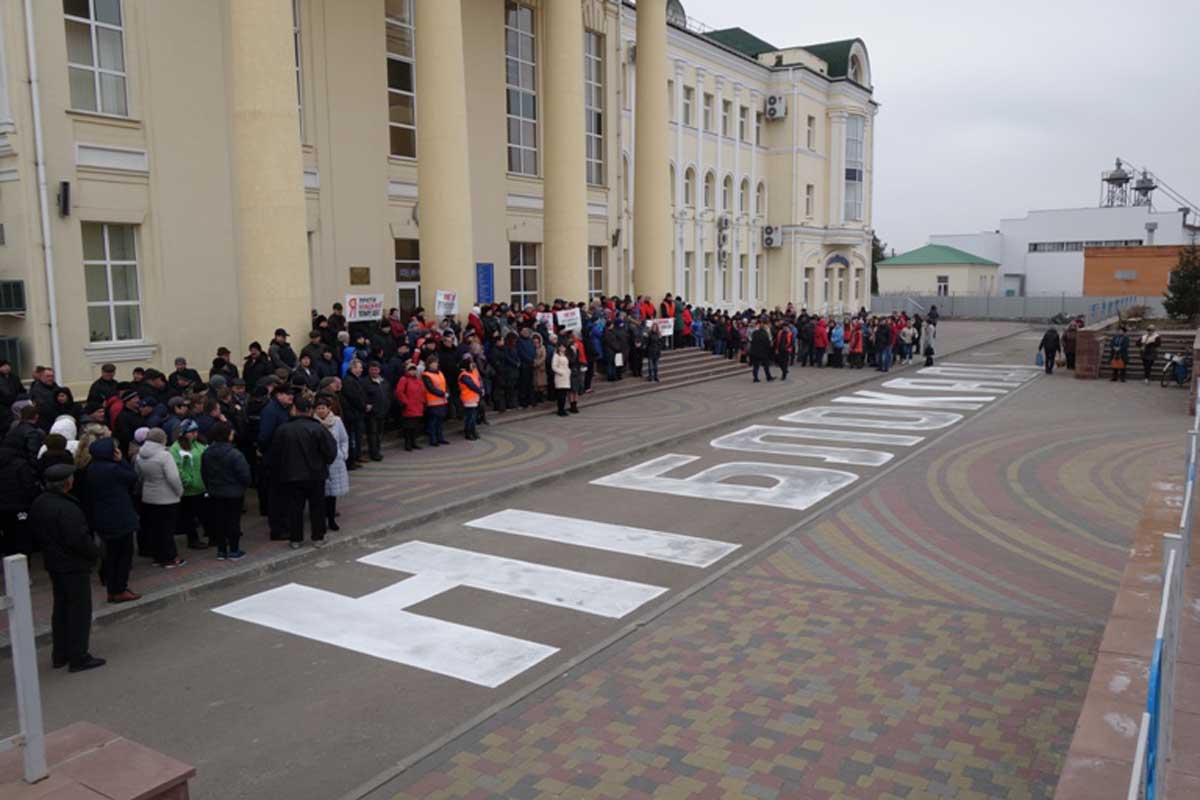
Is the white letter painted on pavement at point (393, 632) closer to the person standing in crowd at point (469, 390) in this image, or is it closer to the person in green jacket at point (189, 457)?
the person in green jacket at point (189, 457)

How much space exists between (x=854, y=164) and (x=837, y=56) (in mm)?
5804

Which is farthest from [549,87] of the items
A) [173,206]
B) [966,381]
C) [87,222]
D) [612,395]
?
[966,381]

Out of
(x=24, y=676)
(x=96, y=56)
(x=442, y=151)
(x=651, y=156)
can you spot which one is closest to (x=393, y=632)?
(x=24, y=676)

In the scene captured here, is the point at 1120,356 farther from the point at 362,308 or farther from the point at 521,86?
the point at 362,308

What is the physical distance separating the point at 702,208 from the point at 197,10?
26.7 m

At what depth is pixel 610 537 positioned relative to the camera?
37.1 ft

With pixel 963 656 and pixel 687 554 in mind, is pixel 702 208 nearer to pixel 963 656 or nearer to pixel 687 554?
pixel 687 554

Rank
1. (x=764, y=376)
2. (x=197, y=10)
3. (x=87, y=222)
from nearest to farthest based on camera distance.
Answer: (x=87, y=222) → (x=197, y=10) → (x=764, y=376)

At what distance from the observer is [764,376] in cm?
2820

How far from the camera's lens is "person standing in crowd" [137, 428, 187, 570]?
958 centimetres

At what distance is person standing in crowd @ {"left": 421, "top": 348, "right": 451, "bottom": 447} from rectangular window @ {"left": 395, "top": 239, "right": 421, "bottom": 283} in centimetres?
724

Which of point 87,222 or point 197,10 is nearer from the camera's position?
point 87,222

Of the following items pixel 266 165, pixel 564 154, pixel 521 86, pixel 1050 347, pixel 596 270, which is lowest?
pixel 1050 347

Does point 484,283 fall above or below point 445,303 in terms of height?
above
